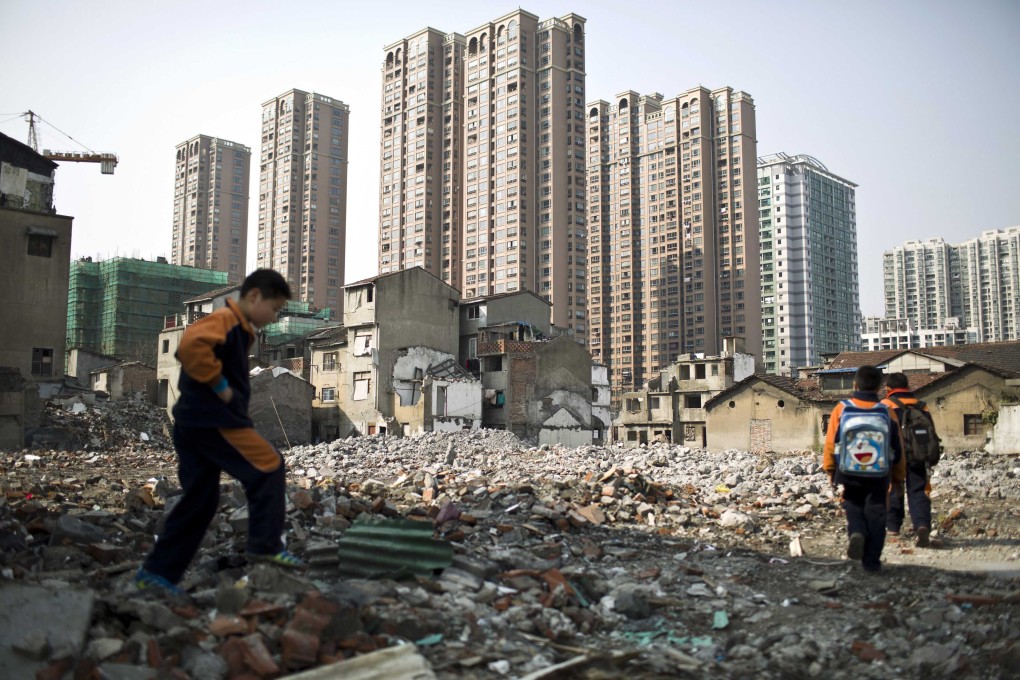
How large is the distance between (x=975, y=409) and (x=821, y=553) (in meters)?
23.0

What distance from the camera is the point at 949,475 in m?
15.1

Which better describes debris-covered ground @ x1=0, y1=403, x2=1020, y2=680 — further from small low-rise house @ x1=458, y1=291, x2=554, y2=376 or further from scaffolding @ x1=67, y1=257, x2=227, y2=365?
scaffolding @ x1=67, y1=257, x2=227, y2=365

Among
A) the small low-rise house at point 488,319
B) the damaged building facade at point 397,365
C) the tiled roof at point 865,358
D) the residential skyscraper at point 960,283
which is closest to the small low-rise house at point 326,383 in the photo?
the damaged building facade at point 397,365

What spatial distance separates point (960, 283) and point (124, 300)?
112379 mm

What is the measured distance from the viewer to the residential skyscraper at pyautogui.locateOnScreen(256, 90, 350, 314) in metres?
92.6

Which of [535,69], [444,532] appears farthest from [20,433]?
[535,69]

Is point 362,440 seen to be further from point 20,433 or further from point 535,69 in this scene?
point 535,69

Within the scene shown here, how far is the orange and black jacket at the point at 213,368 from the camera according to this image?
4008mm

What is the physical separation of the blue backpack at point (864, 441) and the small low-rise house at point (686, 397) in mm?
42949

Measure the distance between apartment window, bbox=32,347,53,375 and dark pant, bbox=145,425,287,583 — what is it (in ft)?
117

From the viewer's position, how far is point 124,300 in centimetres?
6016

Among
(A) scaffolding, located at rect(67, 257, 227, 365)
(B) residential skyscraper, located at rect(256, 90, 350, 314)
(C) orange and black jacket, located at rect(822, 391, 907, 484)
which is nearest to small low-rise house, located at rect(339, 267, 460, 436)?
(A) scaffolding, located at rect(67, 257, 227, 365)

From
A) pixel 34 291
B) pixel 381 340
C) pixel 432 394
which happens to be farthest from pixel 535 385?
pixel 34 291

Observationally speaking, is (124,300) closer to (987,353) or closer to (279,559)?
(987,353)
